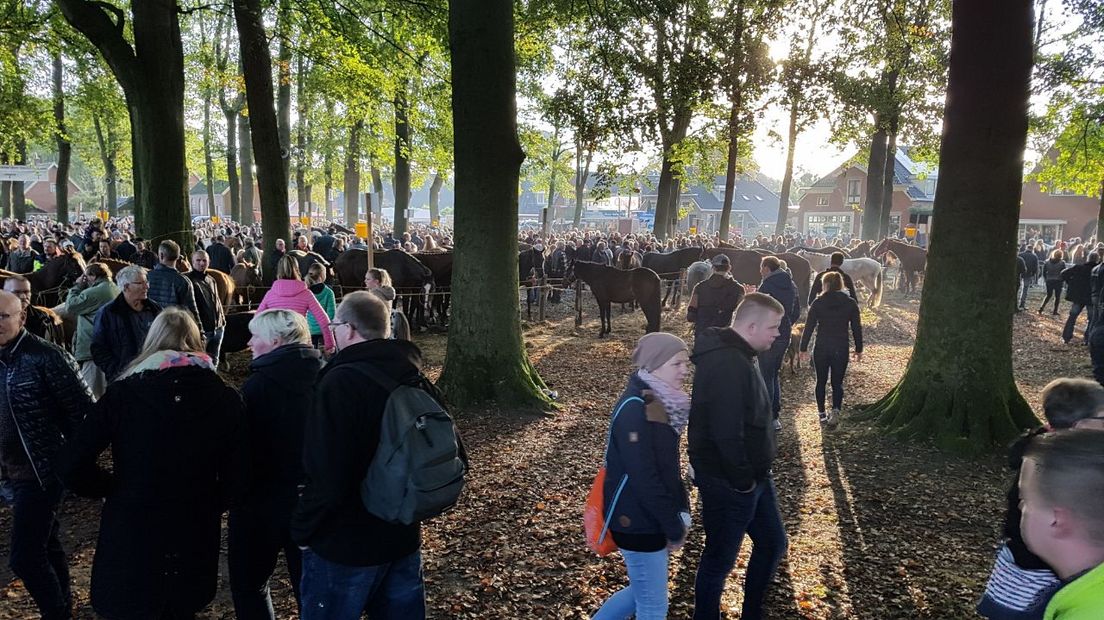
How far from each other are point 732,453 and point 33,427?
3.59 metres

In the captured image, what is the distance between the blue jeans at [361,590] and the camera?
2.65 meters

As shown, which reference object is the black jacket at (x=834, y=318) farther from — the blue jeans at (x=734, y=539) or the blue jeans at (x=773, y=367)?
the blue jeans at (x=734, y=539)

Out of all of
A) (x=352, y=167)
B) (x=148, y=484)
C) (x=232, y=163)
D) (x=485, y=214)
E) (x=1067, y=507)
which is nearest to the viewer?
(x=1067, y=507)

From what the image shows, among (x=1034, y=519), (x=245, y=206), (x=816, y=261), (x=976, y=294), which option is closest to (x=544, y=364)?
(x=976, y=294)

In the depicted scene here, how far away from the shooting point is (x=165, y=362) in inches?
113

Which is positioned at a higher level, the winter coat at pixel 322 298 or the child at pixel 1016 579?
the winter coat at pixel 322 298

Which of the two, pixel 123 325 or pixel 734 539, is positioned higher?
pixel 123 325

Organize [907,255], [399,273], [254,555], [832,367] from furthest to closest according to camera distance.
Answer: [907,255] < [399,273] < [832,367] < [254,555]

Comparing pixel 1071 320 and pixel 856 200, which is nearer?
pixel 1071 320

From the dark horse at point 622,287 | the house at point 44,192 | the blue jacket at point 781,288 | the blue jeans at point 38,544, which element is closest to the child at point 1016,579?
the blue jeans at point 38,544

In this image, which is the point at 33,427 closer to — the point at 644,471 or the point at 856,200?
the point at 644,471

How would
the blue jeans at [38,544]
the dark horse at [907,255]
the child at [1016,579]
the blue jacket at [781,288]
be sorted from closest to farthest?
the child at [1016,579], the blue jeans at [38,544], the blue jacket at [781,288], the dark horse at [907,255]

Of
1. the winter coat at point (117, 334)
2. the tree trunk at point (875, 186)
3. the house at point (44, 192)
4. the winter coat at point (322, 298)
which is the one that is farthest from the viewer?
the house at point (44, 192)

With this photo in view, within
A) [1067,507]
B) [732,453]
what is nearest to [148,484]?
[732,453]
